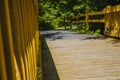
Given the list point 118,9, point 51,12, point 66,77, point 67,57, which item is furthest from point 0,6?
point 51,12

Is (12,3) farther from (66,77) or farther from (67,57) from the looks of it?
(67,57)

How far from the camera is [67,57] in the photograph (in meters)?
6.69

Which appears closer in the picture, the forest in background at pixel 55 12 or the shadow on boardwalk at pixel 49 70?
the shadow on boardwalk at pixel 49 70

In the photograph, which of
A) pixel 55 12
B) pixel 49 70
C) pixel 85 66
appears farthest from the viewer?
pixel 55 12

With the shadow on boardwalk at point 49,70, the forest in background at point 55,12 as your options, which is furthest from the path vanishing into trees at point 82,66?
the forest in background at point 55,12

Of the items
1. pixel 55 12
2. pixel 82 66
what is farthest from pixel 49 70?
pixel 55 12

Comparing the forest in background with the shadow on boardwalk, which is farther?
the forest in background

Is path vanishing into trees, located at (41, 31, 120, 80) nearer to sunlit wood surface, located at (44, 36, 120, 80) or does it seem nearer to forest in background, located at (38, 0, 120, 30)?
sunlit wood surface, located at (44, 36, 120, 80)

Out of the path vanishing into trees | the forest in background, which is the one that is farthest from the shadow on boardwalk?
the forest in background

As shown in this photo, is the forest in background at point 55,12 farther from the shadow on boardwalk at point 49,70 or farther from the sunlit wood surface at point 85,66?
the shadow on boardwalk at point 49,70

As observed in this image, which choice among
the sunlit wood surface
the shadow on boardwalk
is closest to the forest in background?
the sunlit wood surface

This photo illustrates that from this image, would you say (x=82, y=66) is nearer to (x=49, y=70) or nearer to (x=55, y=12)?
(x=49, y=70)

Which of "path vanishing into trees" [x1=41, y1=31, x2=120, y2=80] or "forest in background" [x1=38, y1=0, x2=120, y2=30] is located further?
"forest in background" [x1=38, y1=0, x2=120, y2=30]

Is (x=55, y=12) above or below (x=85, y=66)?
above
